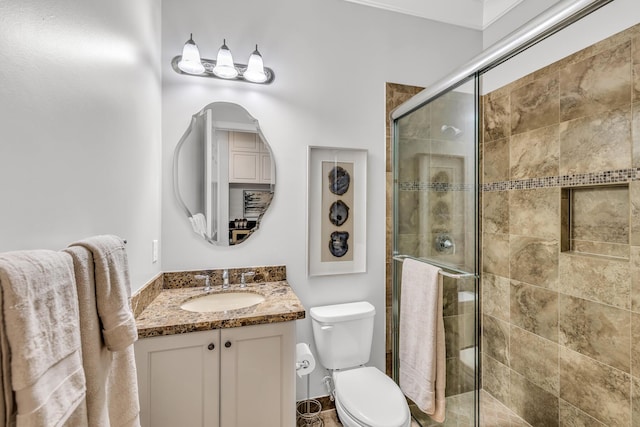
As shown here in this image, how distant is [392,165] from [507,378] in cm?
163

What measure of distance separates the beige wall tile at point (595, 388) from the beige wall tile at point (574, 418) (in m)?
Result: 0.02

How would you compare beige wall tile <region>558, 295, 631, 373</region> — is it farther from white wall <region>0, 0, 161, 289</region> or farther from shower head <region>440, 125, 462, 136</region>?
white wall <region>0, 0, 161, 289</region>

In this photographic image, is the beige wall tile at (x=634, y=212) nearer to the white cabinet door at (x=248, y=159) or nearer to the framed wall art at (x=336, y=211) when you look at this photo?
the framed wall art at (x=336, y=211)

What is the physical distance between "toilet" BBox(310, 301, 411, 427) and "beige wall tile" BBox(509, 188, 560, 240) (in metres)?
1.10

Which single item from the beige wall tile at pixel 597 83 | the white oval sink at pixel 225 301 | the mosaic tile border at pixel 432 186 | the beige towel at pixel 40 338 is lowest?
the white oval sink at pixel 225 301

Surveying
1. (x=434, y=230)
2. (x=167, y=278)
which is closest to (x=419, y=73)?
(x=434, y=230)

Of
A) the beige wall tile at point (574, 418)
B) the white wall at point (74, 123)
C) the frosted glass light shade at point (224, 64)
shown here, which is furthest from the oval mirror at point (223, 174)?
the beige wall tile at point (574, 418)

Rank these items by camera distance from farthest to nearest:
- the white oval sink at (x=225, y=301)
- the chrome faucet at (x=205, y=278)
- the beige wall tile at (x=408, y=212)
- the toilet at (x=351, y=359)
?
the beige wall tile at (x=408, y=212)
the chrome faucet at (x=205, y=278)
the white oval sink at (x=225, y=301)
the toilet at (x=351, y=359)

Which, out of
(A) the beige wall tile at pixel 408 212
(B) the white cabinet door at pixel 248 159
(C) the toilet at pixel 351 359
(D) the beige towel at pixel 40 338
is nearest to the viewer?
(D) the beige towel at pixel 40 338

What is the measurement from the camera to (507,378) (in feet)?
6.47

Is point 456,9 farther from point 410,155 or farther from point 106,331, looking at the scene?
point 106,331

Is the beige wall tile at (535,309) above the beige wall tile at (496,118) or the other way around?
the other way around

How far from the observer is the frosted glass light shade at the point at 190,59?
1.58 m

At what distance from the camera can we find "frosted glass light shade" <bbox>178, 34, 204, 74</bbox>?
1.58 meters
